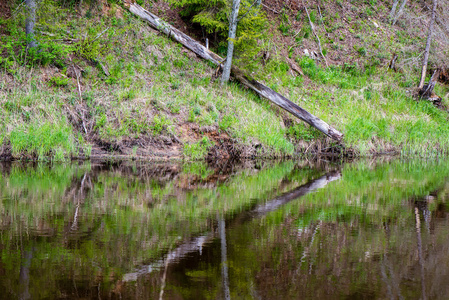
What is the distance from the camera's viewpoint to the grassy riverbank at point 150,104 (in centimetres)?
1271

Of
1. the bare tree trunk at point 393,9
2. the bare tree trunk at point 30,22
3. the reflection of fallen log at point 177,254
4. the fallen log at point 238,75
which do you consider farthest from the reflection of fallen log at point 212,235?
the bare tree trunk at point 393,9

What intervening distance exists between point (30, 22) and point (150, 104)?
4.61m

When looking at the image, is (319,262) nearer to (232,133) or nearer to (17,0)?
(232,133)

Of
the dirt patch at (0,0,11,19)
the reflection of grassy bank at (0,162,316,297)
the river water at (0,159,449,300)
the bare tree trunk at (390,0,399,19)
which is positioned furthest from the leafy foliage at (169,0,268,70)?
the bare tree trunk at (390,0,399,19)

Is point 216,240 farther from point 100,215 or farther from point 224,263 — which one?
point 100,215

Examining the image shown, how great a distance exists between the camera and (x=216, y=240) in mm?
4281

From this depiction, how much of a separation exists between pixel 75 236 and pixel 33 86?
411 inches

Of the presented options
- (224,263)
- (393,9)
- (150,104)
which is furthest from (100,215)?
(393,9)

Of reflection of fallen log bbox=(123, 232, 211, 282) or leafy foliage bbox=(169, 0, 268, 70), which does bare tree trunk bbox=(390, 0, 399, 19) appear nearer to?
leafy foliage bbox=(169, 0, 268, 70)

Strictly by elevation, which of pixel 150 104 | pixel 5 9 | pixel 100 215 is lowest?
pixel 100 215

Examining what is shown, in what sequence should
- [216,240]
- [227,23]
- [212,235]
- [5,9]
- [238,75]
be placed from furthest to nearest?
[227,23] → [238,75] → [5,9] → [212,235] → [216,240]

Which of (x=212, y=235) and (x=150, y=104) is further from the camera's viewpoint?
(x=150, y=104)

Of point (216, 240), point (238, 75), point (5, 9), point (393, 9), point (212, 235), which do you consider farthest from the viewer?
point (393, 9)

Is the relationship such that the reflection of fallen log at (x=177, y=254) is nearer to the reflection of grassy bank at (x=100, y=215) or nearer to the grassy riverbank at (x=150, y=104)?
the reflection of grassy bank at (x=100, y=215)
